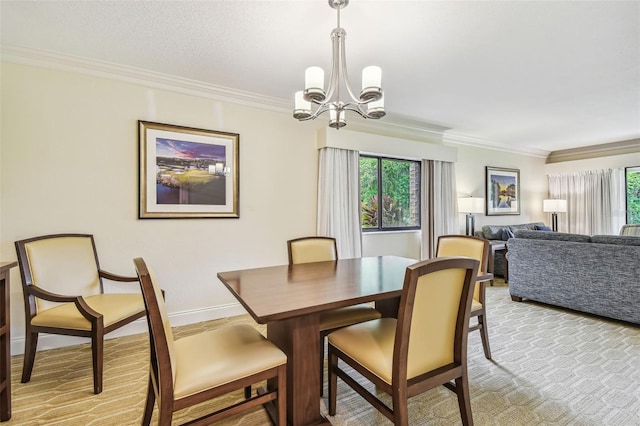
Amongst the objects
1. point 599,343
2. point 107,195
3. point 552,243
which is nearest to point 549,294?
point 552,243

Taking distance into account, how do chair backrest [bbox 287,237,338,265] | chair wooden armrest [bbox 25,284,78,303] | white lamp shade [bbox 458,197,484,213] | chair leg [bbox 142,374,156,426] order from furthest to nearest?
1. white lamp shade [bbox 458,197,484,213]
2. chair backrest [bbox 287,237,338,265]
3. chair wooden armrest [bbox 25,284,78,303]
4. chair leg [bbox 142,374,156,426]

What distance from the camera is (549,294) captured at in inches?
136

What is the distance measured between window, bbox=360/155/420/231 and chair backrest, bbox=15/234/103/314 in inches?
119

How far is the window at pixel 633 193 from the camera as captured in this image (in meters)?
5.64

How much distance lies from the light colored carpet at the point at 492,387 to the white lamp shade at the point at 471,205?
2.34 meters

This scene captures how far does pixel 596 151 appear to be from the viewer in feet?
20.0

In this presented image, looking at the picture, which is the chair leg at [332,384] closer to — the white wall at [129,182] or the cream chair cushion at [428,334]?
the cream chair cushion at [428,334]

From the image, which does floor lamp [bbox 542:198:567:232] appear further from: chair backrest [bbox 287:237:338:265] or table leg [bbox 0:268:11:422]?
table leg [bbox 0:268:11:422]

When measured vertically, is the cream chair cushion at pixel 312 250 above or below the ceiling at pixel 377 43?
below

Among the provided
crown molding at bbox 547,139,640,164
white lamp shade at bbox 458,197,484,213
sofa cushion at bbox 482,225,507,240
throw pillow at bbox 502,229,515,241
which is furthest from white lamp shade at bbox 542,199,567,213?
white lamp shade at bbox 458,197,484,213

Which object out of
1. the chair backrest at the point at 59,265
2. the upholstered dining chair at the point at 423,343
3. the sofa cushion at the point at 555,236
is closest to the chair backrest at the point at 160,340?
the upholstered dining chair at the point at 423,343

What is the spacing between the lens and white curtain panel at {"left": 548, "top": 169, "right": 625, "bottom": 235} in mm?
5793

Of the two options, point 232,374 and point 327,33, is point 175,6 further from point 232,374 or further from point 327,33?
point 232,374

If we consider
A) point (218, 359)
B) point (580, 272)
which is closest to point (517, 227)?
point (580, 272)
